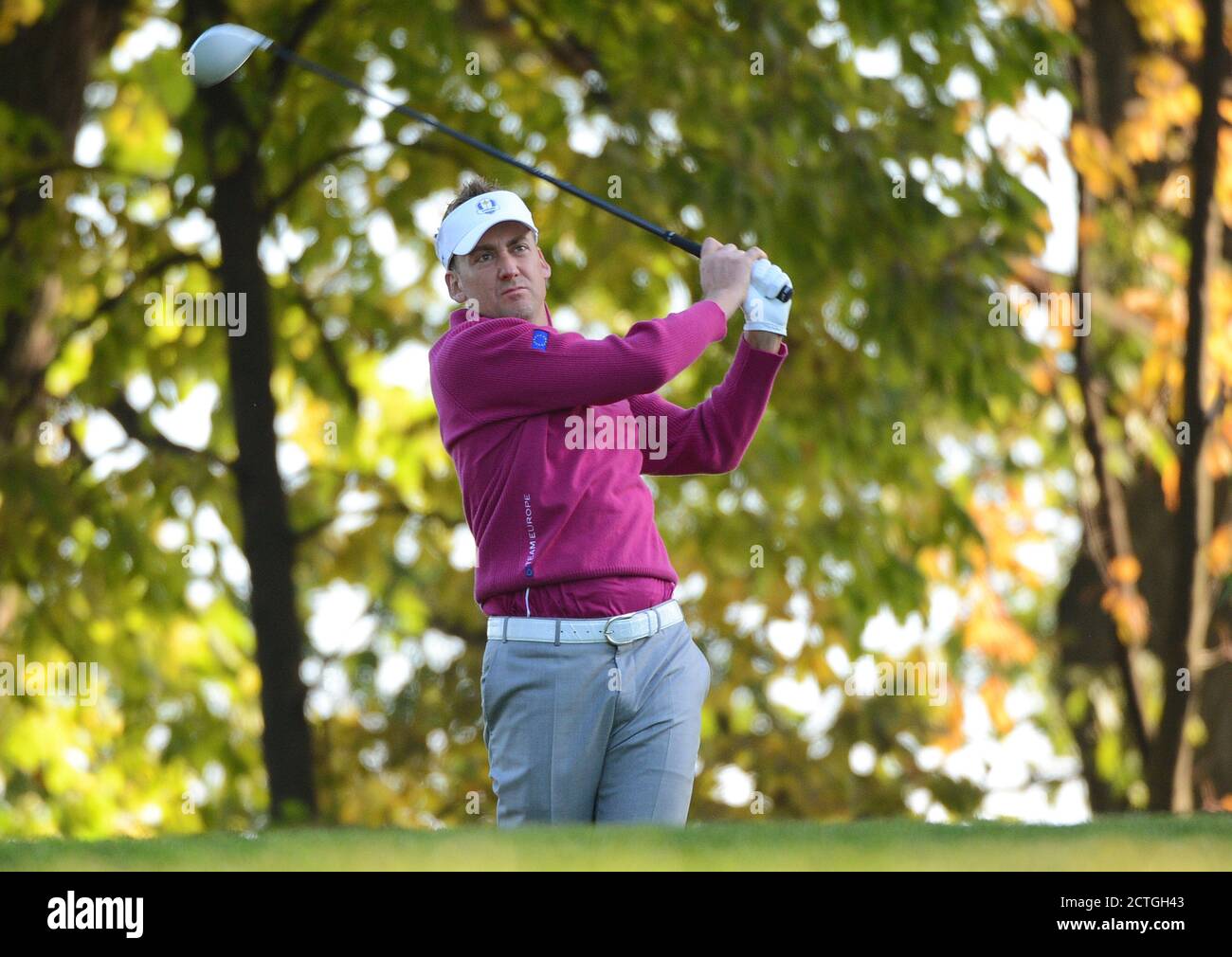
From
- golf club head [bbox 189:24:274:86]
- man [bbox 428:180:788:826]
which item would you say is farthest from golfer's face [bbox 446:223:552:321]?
golf club head [bbox 189:24:274:86]

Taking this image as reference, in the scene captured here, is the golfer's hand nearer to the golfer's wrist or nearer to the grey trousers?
the golfer's wrist

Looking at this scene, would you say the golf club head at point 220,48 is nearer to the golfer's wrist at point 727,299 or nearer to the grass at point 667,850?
the golfer's wrist at point 727,299

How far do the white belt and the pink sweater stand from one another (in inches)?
1.0

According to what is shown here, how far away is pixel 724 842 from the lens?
318 centimetres

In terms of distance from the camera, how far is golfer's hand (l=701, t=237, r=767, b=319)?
14.0ft

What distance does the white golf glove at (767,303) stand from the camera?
14.0ft

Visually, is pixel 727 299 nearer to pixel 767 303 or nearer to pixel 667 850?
pixel 767 303

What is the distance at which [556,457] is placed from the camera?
3.94 m

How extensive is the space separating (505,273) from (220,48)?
2.05 m

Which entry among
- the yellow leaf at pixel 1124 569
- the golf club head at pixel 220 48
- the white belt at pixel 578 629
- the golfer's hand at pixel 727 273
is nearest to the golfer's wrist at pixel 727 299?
the golfer's hand at pixel 727 273

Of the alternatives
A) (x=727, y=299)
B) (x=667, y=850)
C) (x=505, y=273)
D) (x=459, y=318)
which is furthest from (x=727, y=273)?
(x=667, y=850)
